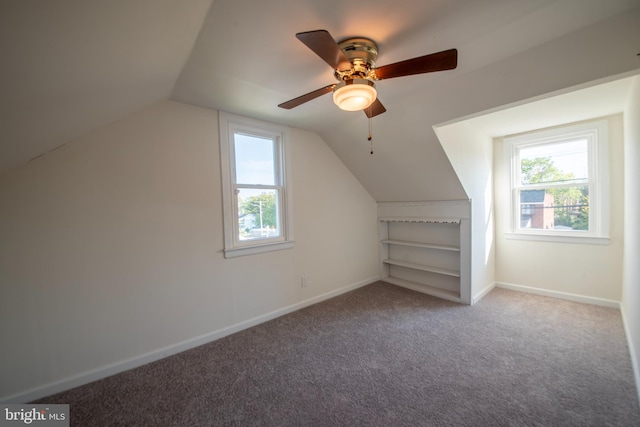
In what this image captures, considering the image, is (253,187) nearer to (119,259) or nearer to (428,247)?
(119,259)

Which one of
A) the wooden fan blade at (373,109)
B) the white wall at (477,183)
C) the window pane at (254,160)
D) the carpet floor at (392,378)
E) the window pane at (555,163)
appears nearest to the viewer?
the carpet floor at (392,378)

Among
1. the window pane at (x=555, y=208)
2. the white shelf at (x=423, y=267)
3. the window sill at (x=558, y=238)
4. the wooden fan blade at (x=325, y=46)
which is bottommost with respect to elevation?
Answer: the white shelf at (x=423, y=267)

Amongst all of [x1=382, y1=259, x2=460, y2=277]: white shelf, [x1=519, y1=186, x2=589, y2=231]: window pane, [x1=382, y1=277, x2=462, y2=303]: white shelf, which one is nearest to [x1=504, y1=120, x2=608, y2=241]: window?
[x1=519, y1=186, x2=589, y2=231]: window pane

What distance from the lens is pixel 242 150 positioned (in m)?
2.67

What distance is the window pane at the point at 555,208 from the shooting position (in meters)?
3.00

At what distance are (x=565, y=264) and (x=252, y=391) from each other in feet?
12.9

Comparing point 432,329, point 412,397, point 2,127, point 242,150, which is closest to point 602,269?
point 432,329

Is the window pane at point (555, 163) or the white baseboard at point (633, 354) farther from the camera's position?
the window pane at point (555, 163)

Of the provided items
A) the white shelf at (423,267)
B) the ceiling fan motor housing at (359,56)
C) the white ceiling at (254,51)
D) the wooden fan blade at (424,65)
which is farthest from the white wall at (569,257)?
the ceiling fan motor housing at (359,56)

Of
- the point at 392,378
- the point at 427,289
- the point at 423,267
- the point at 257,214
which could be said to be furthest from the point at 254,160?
the point at 427,289

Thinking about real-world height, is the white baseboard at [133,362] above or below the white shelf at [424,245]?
below

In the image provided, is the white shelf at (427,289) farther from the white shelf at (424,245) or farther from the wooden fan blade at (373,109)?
the wooden fan blade at (373,109)

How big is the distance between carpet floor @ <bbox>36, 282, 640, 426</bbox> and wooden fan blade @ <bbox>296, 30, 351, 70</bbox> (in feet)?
6.94

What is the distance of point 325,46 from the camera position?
118 centimetres
